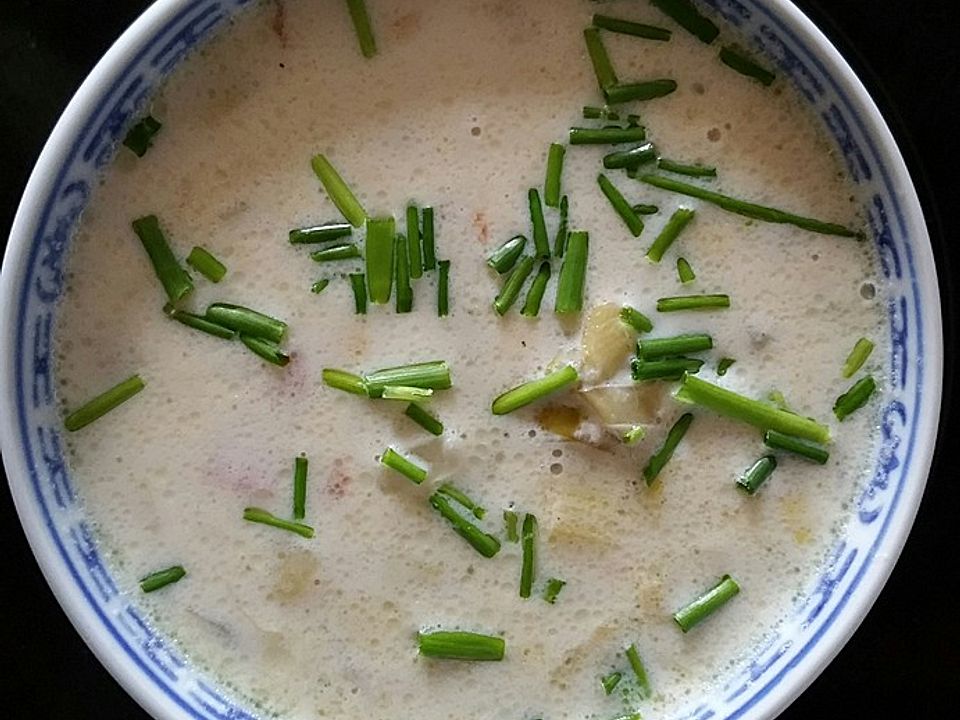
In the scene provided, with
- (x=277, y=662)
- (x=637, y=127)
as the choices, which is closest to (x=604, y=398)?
(x=637, y=127)

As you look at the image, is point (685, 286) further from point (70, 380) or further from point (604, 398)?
point (70, 380)

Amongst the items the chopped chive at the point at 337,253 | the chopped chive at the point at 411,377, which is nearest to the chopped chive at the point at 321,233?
the chopped chive at the point at 337,253

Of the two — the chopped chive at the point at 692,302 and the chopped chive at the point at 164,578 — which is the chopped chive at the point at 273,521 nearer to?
the chopped chive at the point at 164,578

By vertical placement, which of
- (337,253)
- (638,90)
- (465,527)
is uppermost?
(638,90)

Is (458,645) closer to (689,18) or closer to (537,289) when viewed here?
(537,289)

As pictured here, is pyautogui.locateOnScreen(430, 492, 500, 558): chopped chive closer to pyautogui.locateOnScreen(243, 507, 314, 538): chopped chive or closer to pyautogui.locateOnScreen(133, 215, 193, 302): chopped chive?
pyautogui.locateOnScreen(243, 507, 314, 538): chopped chive

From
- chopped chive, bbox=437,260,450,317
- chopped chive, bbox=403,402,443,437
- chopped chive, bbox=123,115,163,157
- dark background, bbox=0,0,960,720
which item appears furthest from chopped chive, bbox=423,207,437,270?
dark background, bbox=0,0,960,720

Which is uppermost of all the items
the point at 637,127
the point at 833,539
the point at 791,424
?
the point at 637,127

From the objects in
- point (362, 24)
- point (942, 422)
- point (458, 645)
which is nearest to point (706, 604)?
point (458, 645)
